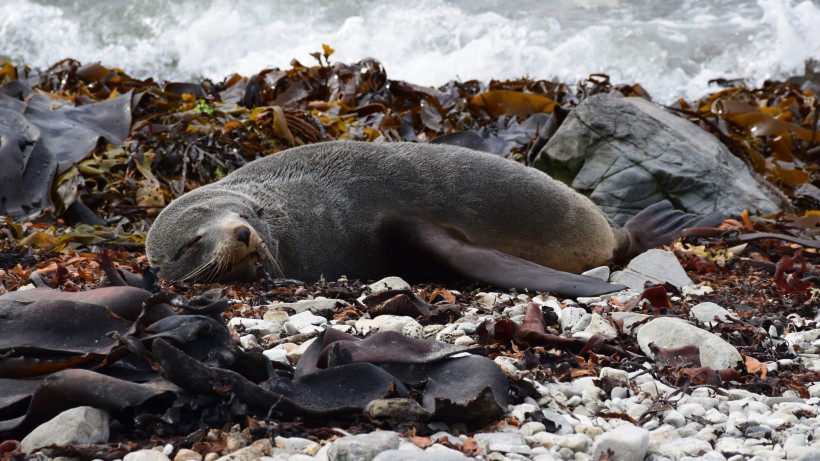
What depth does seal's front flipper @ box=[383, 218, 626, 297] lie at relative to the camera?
4.51m

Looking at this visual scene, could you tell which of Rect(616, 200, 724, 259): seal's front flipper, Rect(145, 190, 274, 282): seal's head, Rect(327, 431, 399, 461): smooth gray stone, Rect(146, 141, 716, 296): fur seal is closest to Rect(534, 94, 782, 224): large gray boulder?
Rect(616, 200, 724, 259): seal's front flipper

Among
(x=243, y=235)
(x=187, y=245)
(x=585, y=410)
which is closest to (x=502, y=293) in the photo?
(x=243, y=235)

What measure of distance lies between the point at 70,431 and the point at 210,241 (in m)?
2.54

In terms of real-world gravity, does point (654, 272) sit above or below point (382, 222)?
below

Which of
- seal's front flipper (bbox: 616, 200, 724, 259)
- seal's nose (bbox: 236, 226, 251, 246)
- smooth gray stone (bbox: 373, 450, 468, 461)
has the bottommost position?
seal's front flipper (bbox: 616, 200, 724, 259)

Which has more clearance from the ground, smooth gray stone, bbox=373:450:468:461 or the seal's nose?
smooth gray stone, bbox=373:450:468:461

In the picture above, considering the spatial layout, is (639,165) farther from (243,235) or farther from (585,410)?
(585,410)

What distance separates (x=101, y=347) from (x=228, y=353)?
1.36 feet

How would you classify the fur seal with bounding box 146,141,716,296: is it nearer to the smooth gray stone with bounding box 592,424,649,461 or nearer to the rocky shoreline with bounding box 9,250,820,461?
the rocky shoreline with bounding box 9,250,820,461

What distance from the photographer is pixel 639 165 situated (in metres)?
7.15

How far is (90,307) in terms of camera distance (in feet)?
9.19

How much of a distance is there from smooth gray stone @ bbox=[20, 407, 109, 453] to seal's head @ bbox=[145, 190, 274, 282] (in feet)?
7.74

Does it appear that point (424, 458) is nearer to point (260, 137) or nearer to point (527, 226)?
point (527, 226)

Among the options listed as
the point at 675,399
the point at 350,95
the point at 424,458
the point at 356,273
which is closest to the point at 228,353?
the point at 424,458
